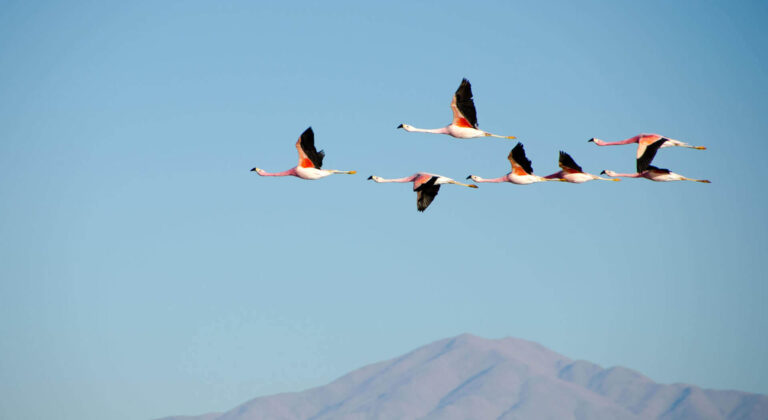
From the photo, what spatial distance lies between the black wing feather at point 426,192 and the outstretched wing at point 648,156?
11613 mm

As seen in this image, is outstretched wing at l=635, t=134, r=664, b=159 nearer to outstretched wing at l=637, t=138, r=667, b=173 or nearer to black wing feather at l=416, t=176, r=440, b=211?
outstretched wing at l=637, t=138, r=667, b=173

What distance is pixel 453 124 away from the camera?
2382 inches

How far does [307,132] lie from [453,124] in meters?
8.48

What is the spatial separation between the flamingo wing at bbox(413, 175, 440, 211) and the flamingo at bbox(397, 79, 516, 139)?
2.81 meters

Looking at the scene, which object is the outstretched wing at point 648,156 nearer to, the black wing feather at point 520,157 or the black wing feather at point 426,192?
the black wing feather at point 520,157

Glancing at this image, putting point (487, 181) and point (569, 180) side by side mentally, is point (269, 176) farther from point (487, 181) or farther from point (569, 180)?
point (569, 180)

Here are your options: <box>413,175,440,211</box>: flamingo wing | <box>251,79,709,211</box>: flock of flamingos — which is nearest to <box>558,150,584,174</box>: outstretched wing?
<box>251,79,709,211</box>: flock of flamingos

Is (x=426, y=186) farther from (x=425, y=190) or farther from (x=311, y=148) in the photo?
(x=311, y=148)

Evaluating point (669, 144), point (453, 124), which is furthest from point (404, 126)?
point (669, 144)

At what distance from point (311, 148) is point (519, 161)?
436 inches

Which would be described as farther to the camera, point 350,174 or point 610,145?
point 610,145

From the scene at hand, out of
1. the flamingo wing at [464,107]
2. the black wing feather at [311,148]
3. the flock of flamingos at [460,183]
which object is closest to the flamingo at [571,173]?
the flock of flamingos at [460,183]

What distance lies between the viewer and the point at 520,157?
5912 centimetres


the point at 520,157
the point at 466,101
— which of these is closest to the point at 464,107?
the point at 466,101
